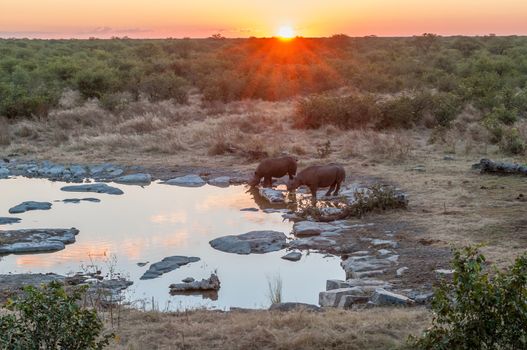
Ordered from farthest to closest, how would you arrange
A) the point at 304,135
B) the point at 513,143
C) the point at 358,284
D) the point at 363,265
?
the point at 304,135 < the point at 513,143 < the point at 363,265 < the point at 358,284

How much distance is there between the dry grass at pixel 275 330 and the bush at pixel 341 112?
1568cm

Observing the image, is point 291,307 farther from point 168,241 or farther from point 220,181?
point 220,181

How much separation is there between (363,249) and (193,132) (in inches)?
493

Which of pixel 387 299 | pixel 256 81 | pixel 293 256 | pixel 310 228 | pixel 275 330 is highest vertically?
pixel 256 81

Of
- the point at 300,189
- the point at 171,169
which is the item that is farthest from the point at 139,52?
the point at 300,189

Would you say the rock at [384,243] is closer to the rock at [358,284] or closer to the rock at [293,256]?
the rock at [293,256]

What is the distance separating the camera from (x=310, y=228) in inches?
481

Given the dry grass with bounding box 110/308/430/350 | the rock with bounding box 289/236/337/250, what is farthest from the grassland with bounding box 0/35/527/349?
the rock with bounding box 289/236/337/250

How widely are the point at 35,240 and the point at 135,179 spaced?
616 centimetres

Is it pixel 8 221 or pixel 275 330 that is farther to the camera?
pixel 8 221

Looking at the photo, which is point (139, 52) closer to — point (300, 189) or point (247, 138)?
point (247, 138)

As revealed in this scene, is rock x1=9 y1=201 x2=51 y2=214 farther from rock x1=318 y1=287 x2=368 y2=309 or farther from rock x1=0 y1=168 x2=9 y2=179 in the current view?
rock x1=318 y1=287 x2=368 y2=309

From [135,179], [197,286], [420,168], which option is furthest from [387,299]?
[135,179]

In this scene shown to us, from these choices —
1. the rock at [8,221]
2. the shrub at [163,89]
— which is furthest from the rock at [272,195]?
the shrub at [163,89]
